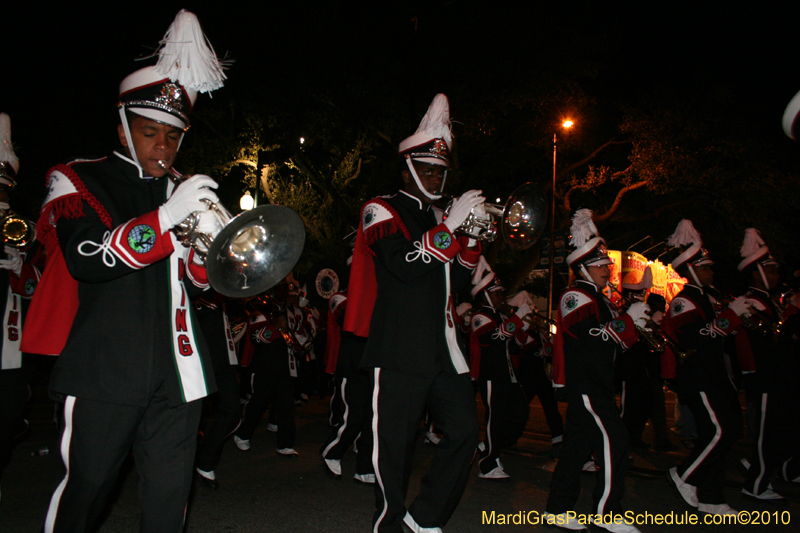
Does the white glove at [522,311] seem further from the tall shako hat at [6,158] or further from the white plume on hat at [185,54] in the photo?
the white plume on hat at [185,54]

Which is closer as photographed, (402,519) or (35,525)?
(402,519)

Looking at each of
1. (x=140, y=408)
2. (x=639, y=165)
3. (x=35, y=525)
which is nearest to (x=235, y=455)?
(x=35, y=525)

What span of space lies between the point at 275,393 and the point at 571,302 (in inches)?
142

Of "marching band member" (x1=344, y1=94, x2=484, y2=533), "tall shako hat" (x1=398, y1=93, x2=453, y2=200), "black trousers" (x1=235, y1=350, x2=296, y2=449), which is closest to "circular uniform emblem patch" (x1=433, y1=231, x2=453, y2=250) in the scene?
"marching band member" (x1=344, y1=94, x2=484, y2=533)

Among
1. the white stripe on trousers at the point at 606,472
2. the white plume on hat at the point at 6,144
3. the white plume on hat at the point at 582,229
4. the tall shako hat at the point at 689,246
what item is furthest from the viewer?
the tall shako hat at the point at 689,246

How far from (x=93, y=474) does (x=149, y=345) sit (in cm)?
52

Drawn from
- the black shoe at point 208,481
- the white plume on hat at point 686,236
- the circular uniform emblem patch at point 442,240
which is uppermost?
the white plume on hat at point 686,236

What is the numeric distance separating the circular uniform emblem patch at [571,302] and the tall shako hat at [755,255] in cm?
291

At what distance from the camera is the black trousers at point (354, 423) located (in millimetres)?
5945

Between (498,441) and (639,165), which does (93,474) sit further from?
(639,165)

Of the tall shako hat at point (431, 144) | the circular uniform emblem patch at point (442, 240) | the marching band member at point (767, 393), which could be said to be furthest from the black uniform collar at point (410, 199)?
the marching band member at point (767, 393)

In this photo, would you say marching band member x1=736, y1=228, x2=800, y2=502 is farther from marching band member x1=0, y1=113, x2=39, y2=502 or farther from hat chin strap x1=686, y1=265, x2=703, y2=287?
marching band member x1=0, y1=113, x2=39, y2=502

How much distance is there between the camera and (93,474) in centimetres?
235

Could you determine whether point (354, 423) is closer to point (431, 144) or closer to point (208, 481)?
point (208, 481)
